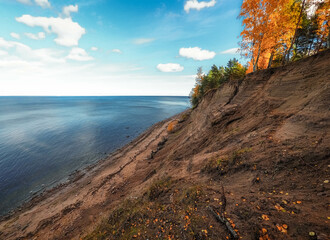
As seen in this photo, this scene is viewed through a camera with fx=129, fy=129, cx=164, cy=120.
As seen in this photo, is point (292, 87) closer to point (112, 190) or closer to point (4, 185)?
point (112, 190)

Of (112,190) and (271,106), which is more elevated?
(271,106)

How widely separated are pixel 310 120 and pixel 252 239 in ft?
25.2

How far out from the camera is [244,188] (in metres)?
6.55

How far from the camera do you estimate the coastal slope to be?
477 cm

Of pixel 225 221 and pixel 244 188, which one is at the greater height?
pixel 244 188

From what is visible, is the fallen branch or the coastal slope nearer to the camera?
the fallen branch

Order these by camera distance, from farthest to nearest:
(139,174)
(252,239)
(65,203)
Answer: (139,174)
(65,203)
(252,239)

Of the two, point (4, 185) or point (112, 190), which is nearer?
point (112, 190)

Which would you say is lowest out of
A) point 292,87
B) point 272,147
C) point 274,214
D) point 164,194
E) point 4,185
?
point 4,185

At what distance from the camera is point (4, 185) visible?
62.4 ft

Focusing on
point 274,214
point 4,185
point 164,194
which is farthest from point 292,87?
point 4,185

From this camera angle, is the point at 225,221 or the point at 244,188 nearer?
the point at 225,221

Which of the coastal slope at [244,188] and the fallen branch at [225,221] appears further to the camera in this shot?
the coastal slope at [244,188]

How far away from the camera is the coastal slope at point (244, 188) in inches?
188
